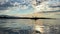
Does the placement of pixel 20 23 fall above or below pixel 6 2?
below

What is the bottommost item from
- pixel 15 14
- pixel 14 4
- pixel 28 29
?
pixel 28 29

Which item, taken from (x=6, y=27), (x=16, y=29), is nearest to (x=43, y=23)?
(x=16, y=29)

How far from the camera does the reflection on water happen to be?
1495mm

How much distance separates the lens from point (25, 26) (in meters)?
1.52

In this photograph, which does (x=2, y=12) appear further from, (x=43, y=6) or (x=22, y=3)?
(x=43, y=6)

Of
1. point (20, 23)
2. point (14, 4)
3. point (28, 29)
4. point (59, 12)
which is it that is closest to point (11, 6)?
point (14, 4)

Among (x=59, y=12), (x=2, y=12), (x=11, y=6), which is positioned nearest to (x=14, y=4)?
(x=11, y=6)

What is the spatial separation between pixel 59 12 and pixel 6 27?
596 mm

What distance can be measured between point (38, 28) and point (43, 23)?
8 centimetres

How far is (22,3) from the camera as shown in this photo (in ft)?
5.00

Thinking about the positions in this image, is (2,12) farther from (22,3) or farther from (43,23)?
(43,23)

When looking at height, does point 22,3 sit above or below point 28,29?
above

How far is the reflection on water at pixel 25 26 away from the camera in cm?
150

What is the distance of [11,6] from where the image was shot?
153cm
